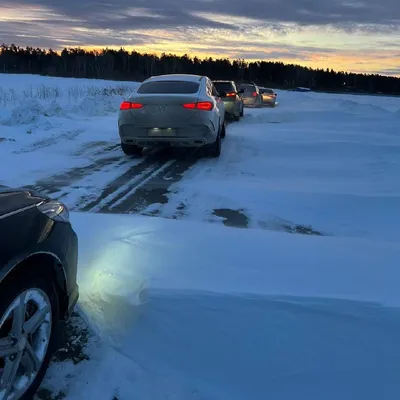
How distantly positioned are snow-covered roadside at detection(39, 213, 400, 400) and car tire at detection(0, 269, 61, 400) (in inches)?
7.6

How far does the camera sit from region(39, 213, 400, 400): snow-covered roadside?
250 cm

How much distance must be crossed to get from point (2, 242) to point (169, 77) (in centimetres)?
844

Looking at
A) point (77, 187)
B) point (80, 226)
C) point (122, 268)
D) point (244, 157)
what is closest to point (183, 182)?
point (77, 187)

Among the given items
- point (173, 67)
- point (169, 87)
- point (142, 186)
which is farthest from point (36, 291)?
point (173, 67)

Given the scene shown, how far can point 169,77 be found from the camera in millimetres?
10016

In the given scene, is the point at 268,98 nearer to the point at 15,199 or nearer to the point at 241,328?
the point at 241,328

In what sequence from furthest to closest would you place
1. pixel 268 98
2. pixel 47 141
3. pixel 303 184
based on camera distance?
A: pixel 268 98 < pixel 47 141 < pixel 303 184

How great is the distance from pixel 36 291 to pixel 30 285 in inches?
3.5

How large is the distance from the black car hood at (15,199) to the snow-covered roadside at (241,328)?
861 millimetres

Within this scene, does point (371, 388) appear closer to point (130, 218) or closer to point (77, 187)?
point (130, 218)

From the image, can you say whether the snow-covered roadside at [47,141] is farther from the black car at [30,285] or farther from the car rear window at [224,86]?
the black car at [30,285]

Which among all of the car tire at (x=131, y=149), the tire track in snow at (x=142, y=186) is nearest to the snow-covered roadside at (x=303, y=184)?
the tire track in snow at (x=142, y=186)

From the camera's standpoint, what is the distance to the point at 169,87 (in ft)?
31.0

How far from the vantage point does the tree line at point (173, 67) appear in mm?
108562
